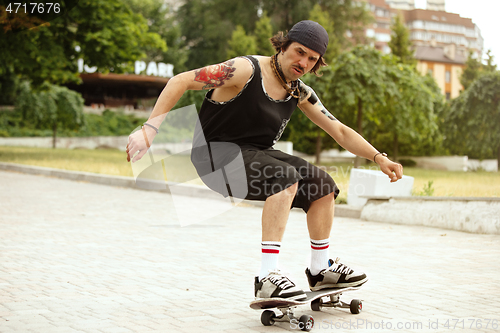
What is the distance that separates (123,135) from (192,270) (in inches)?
1536

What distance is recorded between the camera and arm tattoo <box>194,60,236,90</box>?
3.03 m

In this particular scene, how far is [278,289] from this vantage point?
297 centimetres

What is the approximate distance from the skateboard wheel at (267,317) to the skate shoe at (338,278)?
0.47 m

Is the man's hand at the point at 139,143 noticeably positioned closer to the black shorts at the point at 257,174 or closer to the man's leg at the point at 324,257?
the black shorts at the point at 257,174

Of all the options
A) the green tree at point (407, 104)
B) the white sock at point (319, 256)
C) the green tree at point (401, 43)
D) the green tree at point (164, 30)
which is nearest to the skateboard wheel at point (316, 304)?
the white sock at point (319, 256)

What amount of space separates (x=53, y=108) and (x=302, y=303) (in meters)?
33.9

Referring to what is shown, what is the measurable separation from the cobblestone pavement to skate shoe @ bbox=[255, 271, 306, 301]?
0.20m

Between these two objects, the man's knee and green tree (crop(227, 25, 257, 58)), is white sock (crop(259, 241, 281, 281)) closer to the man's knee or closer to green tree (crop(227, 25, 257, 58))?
the man's knee

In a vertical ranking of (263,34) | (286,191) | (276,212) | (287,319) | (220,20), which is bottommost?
(287,319)

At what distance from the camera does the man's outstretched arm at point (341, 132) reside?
11.3 feet

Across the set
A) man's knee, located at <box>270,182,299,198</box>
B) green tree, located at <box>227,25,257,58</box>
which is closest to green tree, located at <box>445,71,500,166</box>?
green tree, located at <box>227,25,257,58</box>

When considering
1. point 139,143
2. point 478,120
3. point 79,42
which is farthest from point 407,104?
point 139,143

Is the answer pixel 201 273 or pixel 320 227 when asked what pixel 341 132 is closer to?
pixel 320 227

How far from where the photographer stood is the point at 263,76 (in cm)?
323
